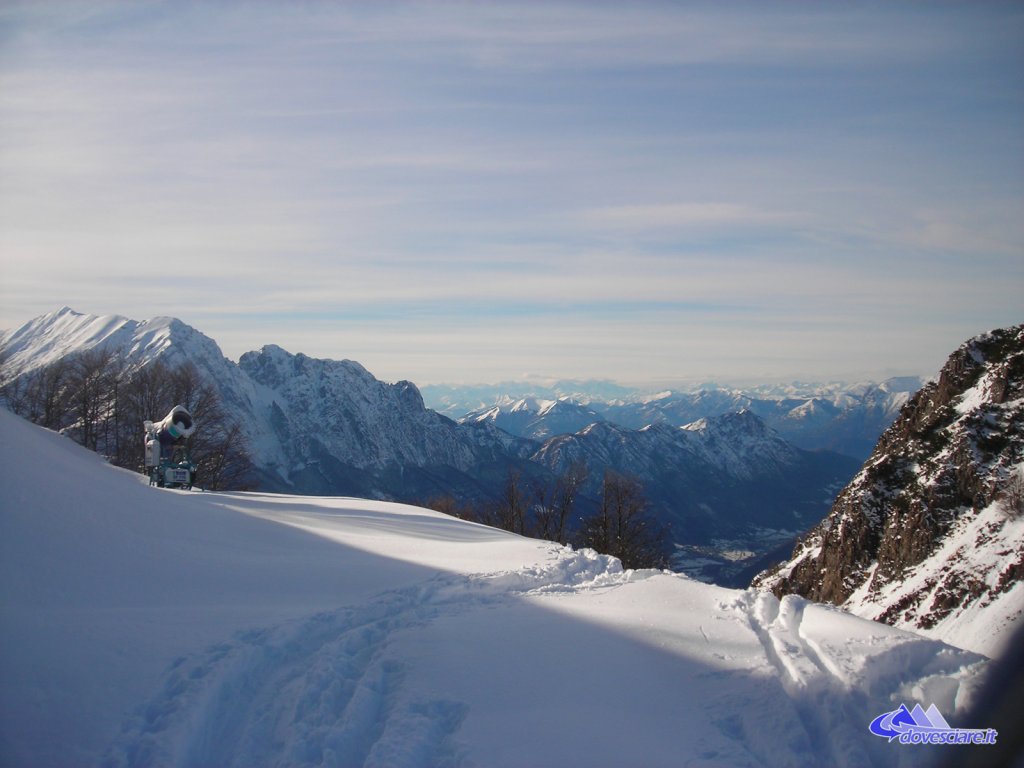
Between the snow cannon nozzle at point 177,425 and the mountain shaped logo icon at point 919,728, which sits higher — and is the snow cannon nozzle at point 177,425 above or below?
above

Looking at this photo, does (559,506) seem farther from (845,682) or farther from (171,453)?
(845,682)

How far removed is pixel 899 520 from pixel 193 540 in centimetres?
3855

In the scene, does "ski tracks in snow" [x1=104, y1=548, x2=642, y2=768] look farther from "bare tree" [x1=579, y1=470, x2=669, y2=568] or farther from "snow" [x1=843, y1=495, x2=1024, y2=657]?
"bare tree" [x1=579, y1=470, x2=669, y2=568]

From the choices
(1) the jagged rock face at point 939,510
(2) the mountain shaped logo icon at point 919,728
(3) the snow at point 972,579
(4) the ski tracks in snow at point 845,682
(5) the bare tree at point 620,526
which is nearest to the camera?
(2) the mountain shaped logo icon at point 919,728

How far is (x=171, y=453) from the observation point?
25.6 meters

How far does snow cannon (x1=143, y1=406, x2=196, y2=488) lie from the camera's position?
2480cm

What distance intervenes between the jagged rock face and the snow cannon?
32369 mm

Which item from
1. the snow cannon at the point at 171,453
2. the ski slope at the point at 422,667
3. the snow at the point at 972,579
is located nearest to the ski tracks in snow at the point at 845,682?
the ski slope at the point at 422,667

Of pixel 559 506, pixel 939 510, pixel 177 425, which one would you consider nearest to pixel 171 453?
pixel 177 425

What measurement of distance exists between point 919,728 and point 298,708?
6512 millimetres

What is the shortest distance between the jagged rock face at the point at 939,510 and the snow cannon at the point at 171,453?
32.4 meters

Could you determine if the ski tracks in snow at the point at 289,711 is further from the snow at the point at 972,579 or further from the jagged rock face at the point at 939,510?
the jagged rock face at the point at 939,510

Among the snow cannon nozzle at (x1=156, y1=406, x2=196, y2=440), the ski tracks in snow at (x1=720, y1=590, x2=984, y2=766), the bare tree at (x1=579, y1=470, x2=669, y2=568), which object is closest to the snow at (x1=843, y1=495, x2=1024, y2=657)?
the bare tree at (x1=579, y1=470, x2=669, y2=568)

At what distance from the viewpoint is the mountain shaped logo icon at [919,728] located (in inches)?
243
